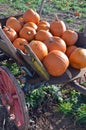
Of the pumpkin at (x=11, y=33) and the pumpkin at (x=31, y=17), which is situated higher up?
the pumpkin at (x=31, y=17)

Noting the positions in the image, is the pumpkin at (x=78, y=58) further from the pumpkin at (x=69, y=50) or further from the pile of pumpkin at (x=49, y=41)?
the pumpkin at (x=69, y=50)

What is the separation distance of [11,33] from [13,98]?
32.7 inches

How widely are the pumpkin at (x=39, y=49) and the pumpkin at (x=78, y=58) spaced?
31 cm

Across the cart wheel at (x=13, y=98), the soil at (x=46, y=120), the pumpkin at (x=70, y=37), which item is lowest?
the soil at (x=46, y=120)

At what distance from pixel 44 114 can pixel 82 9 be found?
606 centimetres

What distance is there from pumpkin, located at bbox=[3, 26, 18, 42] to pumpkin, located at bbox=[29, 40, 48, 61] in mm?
478

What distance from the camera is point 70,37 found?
4.25m

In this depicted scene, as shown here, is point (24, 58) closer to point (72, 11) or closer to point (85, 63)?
point (85, 63)

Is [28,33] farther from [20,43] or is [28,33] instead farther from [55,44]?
[55,44]

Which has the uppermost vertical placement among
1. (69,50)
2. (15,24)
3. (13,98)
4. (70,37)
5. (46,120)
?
(15,24)

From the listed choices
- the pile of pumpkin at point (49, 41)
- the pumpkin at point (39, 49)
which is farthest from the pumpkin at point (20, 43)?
the pumpkin at point (39, 49)

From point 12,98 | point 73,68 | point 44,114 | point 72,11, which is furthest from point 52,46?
point 72,11

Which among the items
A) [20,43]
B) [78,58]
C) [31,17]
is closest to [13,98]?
[20,43]

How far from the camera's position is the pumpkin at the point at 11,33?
4.25m
